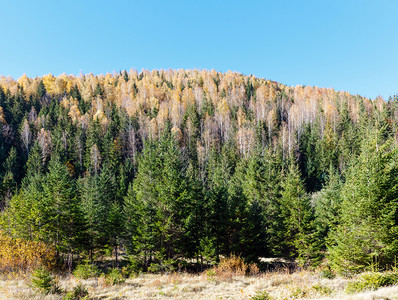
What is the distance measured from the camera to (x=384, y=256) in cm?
1280

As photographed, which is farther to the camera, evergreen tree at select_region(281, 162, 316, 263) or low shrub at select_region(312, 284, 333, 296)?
evergreen tree at select_region(281, 162, 316, 263)

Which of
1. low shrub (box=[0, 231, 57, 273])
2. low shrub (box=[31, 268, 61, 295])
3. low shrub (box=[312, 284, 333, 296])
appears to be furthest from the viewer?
low shrub (box=[0, 231, 57, 273])

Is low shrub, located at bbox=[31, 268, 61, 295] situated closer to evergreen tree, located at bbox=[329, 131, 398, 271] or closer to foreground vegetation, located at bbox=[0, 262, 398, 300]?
foreground vegetation, located at bbox=[0, 262, 398, 300]

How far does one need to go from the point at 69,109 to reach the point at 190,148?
55.5m

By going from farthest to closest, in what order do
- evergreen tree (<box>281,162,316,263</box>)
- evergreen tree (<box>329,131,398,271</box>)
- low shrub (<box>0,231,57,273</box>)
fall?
1. evergreen tree (<box>281,162,316,263</box>)
2. low shrub (<box>0,231,57,273</box>)
3. evergreen tree (<box>329,131,398,271</box>)

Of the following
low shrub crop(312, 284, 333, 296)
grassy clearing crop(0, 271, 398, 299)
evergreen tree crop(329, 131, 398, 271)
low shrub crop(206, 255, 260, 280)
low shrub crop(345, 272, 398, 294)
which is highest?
evergreen tree crop(329, 131, 398, 271)

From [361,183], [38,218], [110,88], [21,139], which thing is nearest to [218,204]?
[361,183]

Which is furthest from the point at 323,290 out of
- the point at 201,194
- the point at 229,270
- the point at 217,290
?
the point at 201,194

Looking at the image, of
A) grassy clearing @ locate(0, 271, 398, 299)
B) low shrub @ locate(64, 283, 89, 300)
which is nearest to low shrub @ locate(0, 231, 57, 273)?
grassy clearing @ locate(0, 271, 398, 299)

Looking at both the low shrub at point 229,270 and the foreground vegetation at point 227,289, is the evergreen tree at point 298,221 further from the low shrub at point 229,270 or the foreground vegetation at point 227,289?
the foreground vegetation at point 227,289

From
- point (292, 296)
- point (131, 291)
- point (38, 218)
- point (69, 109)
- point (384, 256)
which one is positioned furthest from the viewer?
point (69, 109)

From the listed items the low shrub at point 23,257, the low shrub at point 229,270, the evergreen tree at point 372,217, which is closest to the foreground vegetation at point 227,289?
the low shrub at point 229,270

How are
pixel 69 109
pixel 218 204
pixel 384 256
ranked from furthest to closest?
pixel 69 109 < pixel 218 204 < pixel 384 256

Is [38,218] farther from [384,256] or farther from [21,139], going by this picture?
[21,139]
